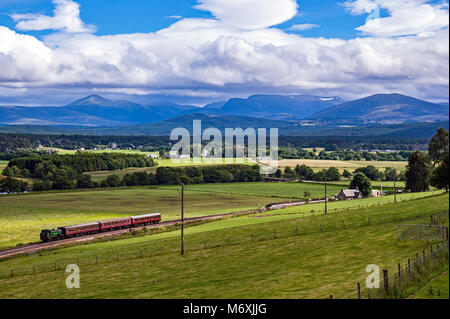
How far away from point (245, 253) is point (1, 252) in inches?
1210

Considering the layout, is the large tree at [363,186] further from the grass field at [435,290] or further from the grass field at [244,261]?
the grass field at [435,290]

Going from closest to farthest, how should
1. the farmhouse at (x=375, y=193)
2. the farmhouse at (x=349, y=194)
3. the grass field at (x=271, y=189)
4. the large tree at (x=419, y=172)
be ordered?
1. the farmhouse at (x=349, y=194)
2. the large tree at (x=419, y=172)
3. the farmhouse at (x=375, y=193)
4. the grass field at (x=271, y=189)

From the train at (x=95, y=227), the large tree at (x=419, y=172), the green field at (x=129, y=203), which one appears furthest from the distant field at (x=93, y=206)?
the large tree at (x=419, y=172)

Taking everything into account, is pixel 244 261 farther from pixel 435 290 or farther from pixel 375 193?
pixel 375 193

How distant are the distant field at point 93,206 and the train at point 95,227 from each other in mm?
2883

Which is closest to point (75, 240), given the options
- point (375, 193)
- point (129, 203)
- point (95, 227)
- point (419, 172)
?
point (95, 227)

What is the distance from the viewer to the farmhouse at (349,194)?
110m

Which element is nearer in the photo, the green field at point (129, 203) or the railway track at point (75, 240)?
the railway track at point (75, 240)

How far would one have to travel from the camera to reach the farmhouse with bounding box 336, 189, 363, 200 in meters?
110

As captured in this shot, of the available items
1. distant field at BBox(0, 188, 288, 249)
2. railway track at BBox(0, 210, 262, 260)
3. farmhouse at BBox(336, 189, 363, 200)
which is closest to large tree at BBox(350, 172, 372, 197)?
farmhouse at BBox(336, 189, 363, 200)

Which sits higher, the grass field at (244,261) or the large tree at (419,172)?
the large tree at (419,172)

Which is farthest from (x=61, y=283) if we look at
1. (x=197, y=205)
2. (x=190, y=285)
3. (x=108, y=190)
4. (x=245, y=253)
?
(x=108, y=190)

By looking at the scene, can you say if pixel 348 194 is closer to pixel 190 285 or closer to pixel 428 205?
pixel 428 205

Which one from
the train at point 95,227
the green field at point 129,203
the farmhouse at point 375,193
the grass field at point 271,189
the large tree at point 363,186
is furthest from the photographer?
the grass field at point 271,189
